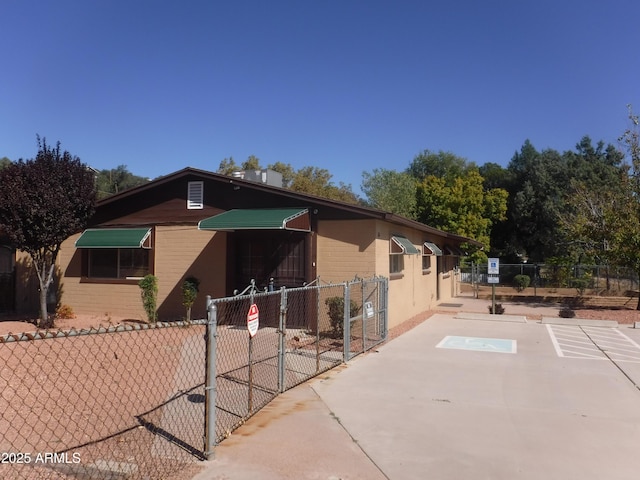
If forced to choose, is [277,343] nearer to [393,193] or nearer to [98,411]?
[98,411]

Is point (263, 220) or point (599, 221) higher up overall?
point (599, 221)

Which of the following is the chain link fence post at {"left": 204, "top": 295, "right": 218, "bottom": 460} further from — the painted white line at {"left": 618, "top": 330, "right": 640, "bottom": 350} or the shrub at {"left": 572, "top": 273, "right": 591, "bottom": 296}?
the shrub at {"left": 572, "top": 273, "right": 591, "bottom": 296}

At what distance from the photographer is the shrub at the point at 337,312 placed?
11.8 m

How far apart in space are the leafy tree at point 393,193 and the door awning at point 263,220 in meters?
26.4

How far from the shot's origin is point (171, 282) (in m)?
14.7

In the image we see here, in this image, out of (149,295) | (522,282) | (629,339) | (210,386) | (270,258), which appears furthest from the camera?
(522,282)

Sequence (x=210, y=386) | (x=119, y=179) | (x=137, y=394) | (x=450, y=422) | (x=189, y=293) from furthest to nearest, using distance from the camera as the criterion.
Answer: (x=119, y=179)
(x=189, y=293)
(x=137, y=394)
(x=450, y=422)
(x=210, y=386)

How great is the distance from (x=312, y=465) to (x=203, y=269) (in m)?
10.4

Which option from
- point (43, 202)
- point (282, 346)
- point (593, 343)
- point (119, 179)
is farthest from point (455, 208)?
point (119, 179)

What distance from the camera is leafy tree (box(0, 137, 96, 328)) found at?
11.9m

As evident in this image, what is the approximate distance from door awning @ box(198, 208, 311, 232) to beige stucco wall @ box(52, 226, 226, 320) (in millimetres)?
1383

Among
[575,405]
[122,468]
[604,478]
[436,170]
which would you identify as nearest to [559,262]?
[436,170]

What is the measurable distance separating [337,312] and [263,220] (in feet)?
9.61

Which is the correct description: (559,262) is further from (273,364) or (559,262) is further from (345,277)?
(273,364)
